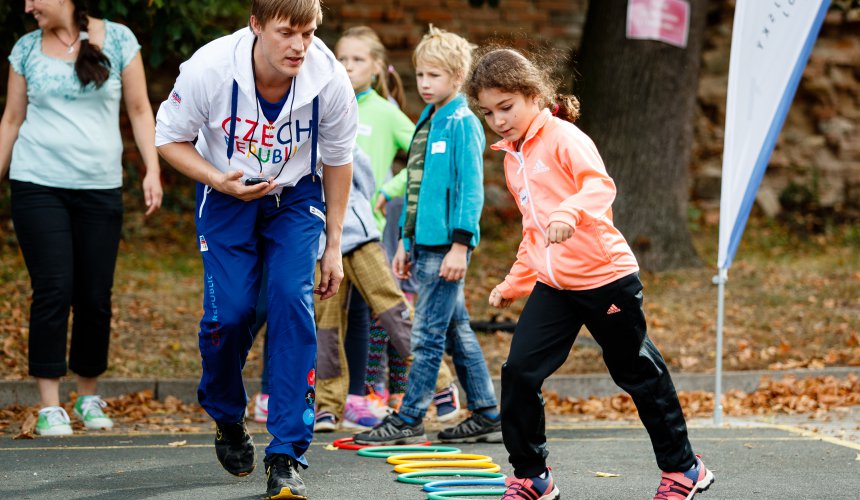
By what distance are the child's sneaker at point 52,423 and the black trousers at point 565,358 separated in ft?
9.90

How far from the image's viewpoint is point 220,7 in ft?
34.3

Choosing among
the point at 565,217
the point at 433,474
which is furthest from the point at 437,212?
the point at 565,217

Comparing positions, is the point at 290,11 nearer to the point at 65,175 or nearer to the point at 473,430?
the point at 65,175

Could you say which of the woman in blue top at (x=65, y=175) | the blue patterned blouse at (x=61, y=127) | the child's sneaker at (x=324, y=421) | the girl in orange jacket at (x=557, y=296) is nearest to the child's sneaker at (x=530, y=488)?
the girl in orange jacket at (x=557, y=296)

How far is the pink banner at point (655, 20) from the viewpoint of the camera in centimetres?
1142

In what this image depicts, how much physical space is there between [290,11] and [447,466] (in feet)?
7.68

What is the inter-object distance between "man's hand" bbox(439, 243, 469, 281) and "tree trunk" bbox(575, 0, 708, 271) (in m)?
5.85

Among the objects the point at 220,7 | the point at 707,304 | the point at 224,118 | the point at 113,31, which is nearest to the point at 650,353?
the point at 224,118

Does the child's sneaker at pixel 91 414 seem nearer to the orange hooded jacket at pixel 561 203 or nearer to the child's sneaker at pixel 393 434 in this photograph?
the child's sneaker at pixel 393 434

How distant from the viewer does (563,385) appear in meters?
8.26

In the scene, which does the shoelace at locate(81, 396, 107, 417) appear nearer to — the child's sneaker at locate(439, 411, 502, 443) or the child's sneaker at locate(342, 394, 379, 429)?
the child's sneaker at locate(342, 394, 379, 429)

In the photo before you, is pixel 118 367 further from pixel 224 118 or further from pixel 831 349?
pixel 831 349

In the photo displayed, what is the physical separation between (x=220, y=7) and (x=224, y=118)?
6211mm

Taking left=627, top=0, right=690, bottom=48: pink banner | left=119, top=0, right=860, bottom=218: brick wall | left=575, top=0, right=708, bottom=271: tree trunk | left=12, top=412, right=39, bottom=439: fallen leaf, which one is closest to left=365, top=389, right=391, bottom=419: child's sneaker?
left=12, top=412, right=39, bottom=439: fallen leaf
